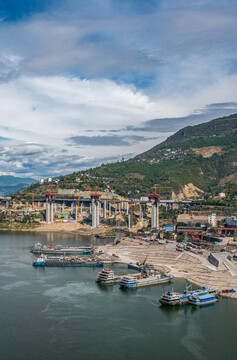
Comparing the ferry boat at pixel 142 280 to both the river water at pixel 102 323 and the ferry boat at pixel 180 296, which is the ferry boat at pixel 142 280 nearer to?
the river water at pixel 102 323

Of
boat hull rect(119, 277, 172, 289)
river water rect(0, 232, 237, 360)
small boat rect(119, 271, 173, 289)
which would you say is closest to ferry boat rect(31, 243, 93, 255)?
river water rect(0, 232, 237, 360)

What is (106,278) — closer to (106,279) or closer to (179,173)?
(106,279)

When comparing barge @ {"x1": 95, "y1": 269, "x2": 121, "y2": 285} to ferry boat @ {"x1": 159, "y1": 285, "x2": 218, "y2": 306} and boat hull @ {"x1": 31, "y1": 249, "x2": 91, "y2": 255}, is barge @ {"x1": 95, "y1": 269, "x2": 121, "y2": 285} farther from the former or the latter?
boat hull @ {"x1": 31, "y1": 249, "x2": 91, "y2": 255}

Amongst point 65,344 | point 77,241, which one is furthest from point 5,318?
point 77,241

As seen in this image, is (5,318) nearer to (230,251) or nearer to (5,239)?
(230,251)

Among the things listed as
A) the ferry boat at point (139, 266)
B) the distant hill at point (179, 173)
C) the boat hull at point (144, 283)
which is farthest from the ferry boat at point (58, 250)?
the distant hill at point (179, 173)
